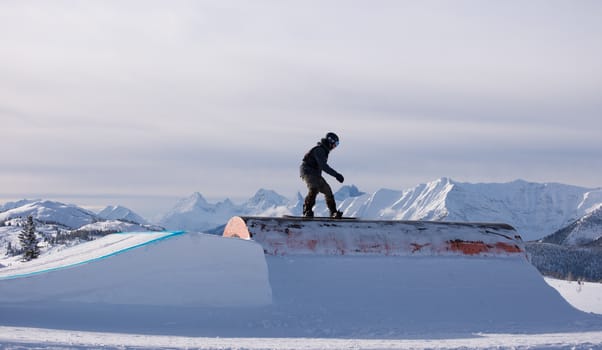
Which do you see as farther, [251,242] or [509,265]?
[509,265]

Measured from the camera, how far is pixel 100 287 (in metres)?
14.0

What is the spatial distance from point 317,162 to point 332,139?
66 cm

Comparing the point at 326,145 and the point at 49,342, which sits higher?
the point at 326,145

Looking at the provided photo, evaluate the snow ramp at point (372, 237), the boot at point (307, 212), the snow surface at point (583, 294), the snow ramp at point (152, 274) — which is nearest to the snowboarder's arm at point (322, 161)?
the snow ramp at point (372, 237)

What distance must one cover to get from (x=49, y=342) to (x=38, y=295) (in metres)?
3.68

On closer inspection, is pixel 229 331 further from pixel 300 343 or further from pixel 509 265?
pixel 509 265

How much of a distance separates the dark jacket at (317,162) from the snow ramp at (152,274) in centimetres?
273

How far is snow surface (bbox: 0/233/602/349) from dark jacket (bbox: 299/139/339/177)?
85.6 inches

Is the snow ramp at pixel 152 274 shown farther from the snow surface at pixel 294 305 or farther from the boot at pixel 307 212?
the boot at pixel 307 212

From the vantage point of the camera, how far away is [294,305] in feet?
48.4

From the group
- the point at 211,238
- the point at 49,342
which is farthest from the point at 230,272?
the point at 49,342

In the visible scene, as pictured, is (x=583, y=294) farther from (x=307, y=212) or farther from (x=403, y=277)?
(x=307, y=212)

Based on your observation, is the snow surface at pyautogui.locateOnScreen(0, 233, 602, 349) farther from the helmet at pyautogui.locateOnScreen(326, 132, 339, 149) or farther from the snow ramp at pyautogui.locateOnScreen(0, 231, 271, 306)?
the helmet at pyautogui.locateOnScreen(326, 132, 339, 149)

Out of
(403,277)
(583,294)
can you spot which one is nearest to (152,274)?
(403,277)
